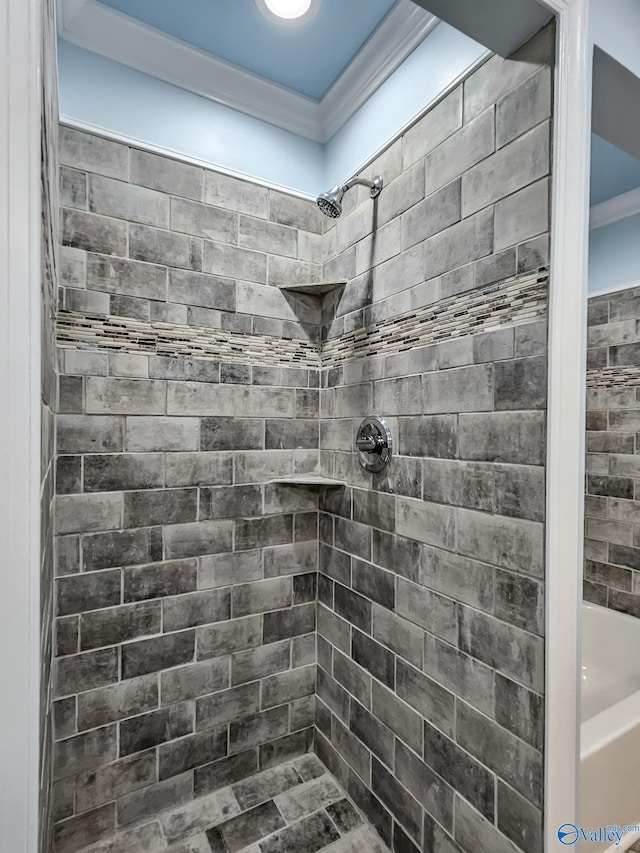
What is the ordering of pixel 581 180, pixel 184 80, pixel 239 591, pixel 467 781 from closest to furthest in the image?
pixel 581 180, pixel 467 781, pixel 184 80, pixel 239 591

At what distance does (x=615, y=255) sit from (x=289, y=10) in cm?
187

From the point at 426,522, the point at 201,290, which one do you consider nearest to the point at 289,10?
the point at 201,290

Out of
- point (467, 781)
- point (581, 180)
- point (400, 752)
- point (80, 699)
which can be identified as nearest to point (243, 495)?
point (80, 699)

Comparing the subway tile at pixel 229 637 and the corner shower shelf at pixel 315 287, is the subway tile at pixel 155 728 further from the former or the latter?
the corner shower shelf at pixel 315 287

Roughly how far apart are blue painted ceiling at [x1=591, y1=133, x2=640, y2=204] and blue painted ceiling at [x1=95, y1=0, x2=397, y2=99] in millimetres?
1076

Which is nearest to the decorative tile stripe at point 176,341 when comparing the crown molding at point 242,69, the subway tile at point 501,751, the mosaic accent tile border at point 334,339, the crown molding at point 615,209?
the mosaic accent tile border at point 334,339

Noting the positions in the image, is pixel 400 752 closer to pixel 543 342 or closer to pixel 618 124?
pixel 543 342

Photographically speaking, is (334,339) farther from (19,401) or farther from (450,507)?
(19,401)

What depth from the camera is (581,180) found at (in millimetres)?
951

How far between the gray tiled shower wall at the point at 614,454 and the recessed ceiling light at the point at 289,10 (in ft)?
5.89

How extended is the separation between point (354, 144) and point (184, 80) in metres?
0.67

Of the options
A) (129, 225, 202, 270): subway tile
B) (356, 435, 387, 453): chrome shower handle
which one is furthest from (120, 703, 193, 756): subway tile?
(129, 225, 202, 270): subway tile

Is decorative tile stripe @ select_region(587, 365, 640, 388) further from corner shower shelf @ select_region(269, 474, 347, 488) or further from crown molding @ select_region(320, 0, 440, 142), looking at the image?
crown molding @ select_region(320, 0, 440, 142)

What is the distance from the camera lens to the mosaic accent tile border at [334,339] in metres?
1.06
